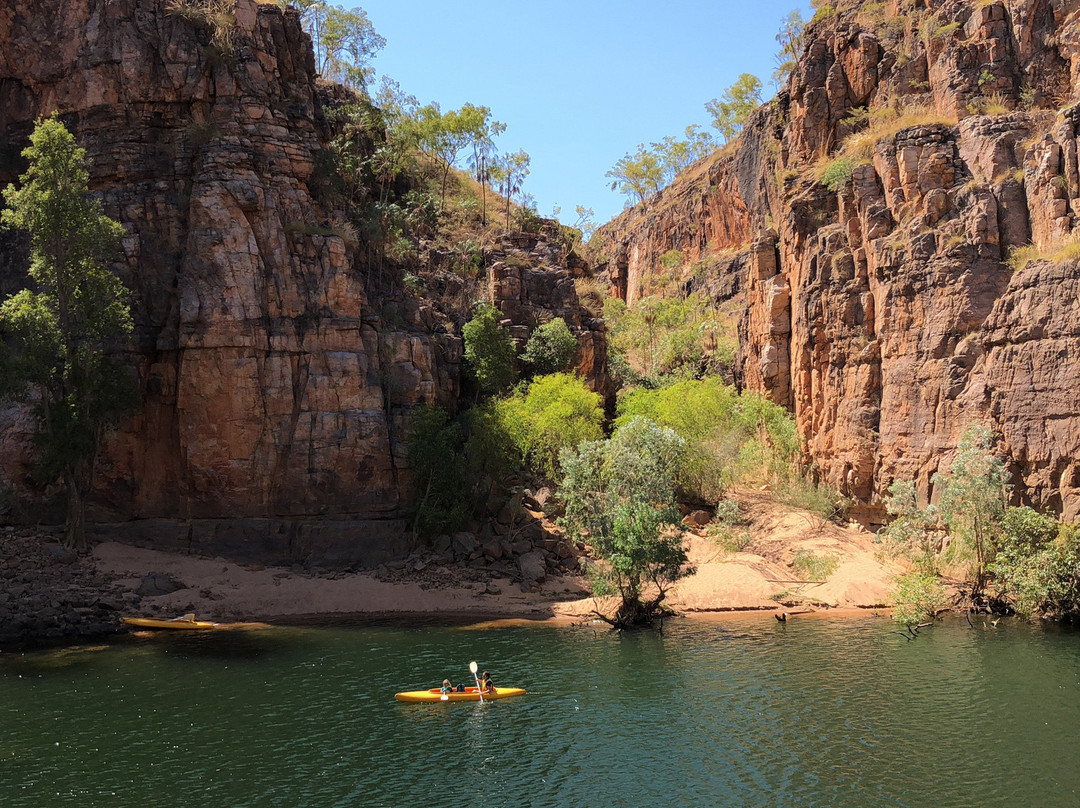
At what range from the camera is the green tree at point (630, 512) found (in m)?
31.3

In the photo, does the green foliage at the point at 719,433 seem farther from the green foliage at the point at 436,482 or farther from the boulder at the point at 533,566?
the green foliage at the point at 436,482

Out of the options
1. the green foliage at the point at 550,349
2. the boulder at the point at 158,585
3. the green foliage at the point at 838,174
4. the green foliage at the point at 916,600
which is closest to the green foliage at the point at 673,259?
the green foliage at the point at 550,349

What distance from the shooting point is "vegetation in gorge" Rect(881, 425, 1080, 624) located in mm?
30078

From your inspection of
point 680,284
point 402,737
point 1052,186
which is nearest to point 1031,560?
point 1052,186

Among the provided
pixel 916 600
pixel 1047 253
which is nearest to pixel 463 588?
pixel 916 600

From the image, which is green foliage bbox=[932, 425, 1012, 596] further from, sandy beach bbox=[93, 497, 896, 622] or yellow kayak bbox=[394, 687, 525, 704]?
yellow kayak bbox=[394, 687, 525, 704]

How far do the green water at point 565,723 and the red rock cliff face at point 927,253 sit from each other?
9846 mm

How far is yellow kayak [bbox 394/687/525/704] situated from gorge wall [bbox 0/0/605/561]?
17.1 m

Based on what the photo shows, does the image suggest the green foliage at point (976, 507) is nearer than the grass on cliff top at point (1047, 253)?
Yes

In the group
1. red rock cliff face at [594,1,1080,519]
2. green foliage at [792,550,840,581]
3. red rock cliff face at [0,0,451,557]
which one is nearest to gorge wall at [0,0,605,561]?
red rock cliff face at [0,0,451,557]

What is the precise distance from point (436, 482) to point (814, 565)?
17742mm

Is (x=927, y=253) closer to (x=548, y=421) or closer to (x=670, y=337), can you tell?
(x=548, y=421)

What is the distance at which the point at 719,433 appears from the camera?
47781 millimetres

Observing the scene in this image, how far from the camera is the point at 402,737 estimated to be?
21.7 meters
